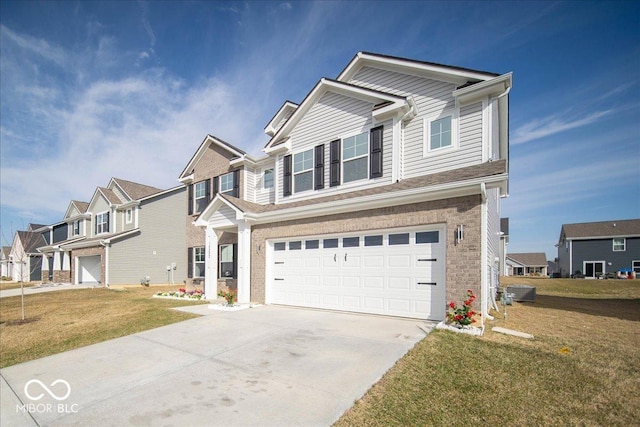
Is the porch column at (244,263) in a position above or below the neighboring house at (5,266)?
above

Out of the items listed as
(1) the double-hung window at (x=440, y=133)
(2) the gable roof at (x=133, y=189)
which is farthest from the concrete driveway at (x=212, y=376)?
(2) the gable roof at (x=133, y=189)

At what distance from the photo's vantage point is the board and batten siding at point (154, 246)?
21547mm

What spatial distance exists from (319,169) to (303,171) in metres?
0.87

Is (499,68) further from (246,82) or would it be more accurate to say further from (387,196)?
(246,82)

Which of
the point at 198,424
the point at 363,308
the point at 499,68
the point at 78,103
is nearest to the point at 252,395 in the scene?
the point at 198,424

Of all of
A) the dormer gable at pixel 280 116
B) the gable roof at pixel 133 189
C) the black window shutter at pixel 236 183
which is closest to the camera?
the dormer gable at pixel 280 116

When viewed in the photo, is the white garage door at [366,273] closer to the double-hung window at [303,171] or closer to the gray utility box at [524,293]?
the double-hung window at [303,171]

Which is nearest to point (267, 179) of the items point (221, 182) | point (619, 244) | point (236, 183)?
point (236, 183)

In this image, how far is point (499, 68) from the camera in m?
9.71

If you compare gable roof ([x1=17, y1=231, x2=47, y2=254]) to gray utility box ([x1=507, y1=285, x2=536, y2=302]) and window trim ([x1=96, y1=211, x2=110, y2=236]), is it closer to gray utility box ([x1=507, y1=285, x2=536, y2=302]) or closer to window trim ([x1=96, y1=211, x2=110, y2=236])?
window trim ([x1=96, y1=211, x2=110, y2=236])

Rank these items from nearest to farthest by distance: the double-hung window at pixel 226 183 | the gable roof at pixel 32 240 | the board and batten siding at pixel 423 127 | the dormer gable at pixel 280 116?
1. the board and batten siding at pixel 423 127
2. the dormer gable at pixel 280 116
3. the double-hung window at pixel 226 183
4. the gable roof at pixel 32 240

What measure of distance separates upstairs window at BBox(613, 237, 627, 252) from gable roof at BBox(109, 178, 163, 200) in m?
48.0

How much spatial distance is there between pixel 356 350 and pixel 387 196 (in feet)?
14.5

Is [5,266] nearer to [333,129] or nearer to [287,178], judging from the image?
[287,178]
